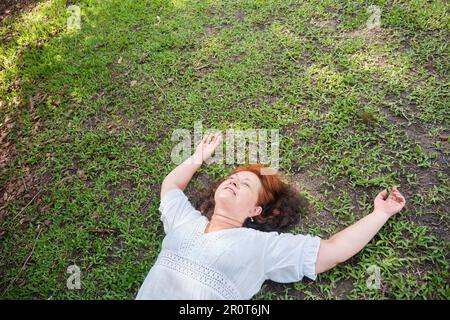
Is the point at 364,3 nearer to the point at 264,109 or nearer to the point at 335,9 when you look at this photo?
the point at 335,9

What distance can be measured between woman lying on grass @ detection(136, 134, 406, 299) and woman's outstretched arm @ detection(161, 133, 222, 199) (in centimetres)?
33

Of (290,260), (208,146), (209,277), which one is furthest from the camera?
(208,146)

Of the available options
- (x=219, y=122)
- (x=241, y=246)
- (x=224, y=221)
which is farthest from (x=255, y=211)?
(x=219, y=122)

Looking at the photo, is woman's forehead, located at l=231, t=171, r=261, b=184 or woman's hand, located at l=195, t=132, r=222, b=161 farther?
woman's hand, located at l=195, t=132, r=222, b=161

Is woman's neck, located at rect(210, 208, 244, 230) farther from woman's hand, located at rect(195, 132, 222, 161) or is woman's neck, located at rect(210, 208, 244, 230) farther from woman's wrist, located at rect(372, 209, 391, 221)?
woman's wrist, located at rect(372, 209, 391, 221)

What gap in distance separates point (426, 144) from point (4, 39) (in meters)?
6.36

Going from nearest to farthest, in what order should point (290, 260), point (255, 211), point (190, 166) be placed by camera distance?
point (290, 260), point (255, 211), point (190, 166)

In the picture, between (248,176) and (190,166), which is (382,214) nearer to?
(248,176)

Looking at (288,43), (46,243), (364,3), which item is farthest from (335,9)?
(46,243)

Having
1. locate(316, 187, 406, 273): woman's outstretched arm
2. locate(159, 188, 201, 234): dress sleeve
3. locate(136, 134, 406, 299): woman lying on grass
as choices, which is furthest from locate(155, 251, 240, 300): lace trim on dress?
locate(316, 187, 406, 273): woman's outstretched arm

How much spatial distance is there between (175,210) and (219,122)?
1321mm

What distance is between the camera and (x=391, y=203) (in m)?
3.48

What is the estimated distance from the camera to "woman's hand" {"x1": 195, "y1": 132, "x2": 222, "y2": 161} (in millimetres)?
4164

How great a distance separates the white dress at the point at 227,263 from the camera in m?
3.12
